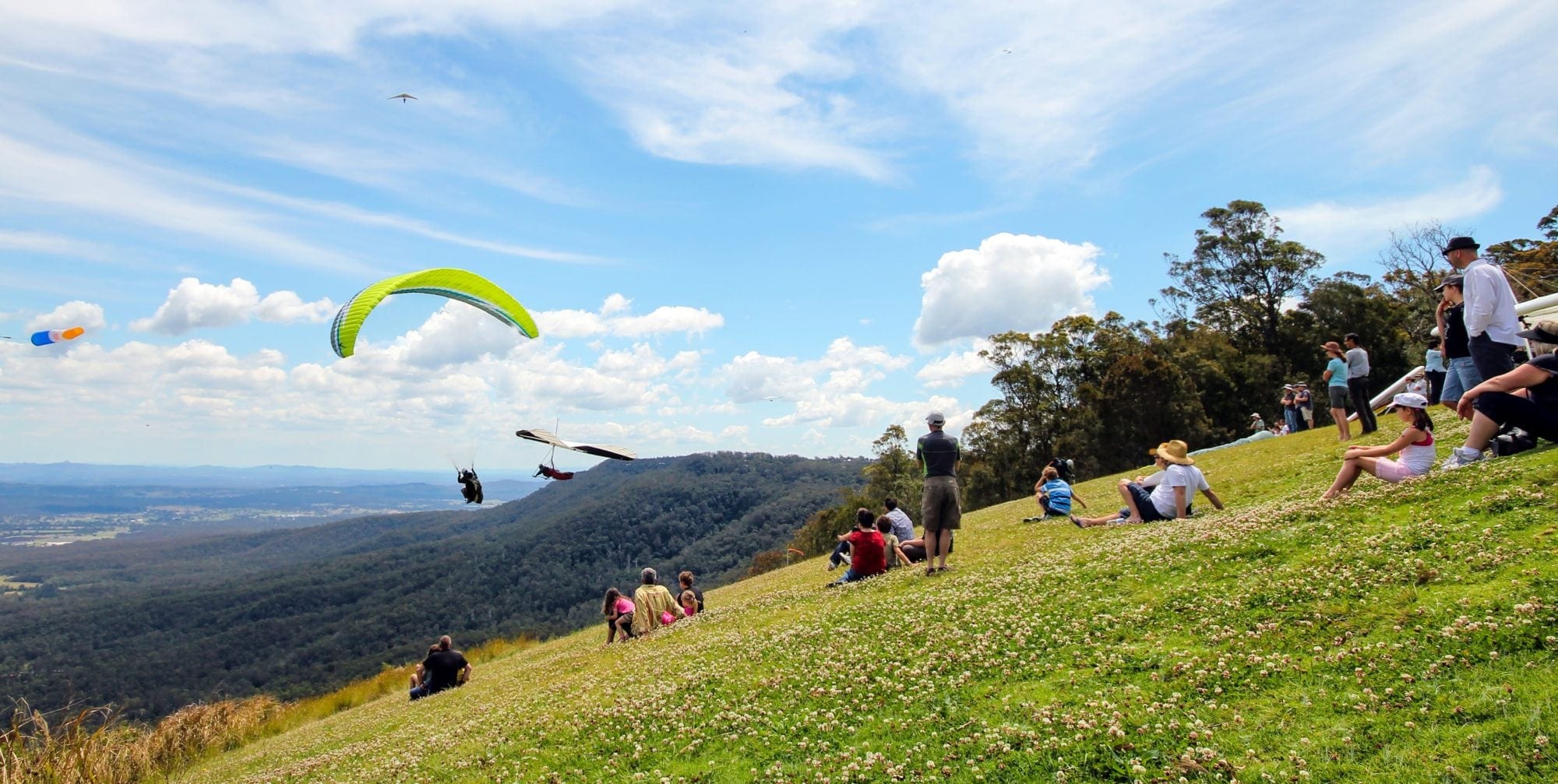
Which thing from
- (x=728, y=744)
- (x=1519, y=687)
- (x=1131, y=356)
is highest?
(x=1131, y=356)

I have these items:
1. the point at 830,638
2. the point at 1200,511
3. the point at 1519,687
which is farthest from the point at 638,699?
the point at 1200,511

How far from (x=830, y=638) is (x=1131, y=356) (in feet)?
200

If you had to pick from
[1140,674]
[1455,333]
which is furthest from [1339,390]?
[1140,674]

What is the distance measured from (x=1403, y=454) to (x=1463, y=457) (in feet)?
2.95

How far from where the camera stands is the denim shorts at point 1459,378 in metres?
13.2

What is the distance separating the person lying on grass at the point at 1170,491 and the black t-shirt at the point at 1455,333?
4.35m

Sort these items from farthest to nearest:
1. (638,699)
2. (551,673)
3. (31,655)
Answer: (31,655) → (551,673) → (638,699)

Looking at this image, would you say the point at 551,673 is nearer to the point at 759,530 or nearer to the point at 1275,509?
the point at 1275,509

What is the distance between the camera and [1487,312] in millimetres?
11758

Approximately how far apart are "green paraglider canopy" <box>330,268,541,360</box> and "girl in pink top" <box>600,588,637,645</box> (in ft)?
25.5

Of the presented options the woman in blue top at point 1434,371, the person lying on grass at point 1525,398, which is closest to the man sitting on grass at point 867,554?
the person lying on grass at point 1525,398

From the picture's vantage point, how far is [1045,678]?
8773 mm

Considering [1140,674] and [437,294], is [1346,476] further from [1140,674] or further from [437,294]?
[437,294]

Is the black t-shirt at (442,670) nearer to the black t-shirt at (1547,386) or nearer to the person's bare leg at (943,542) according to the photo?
the person's bare leg at (943,542)
